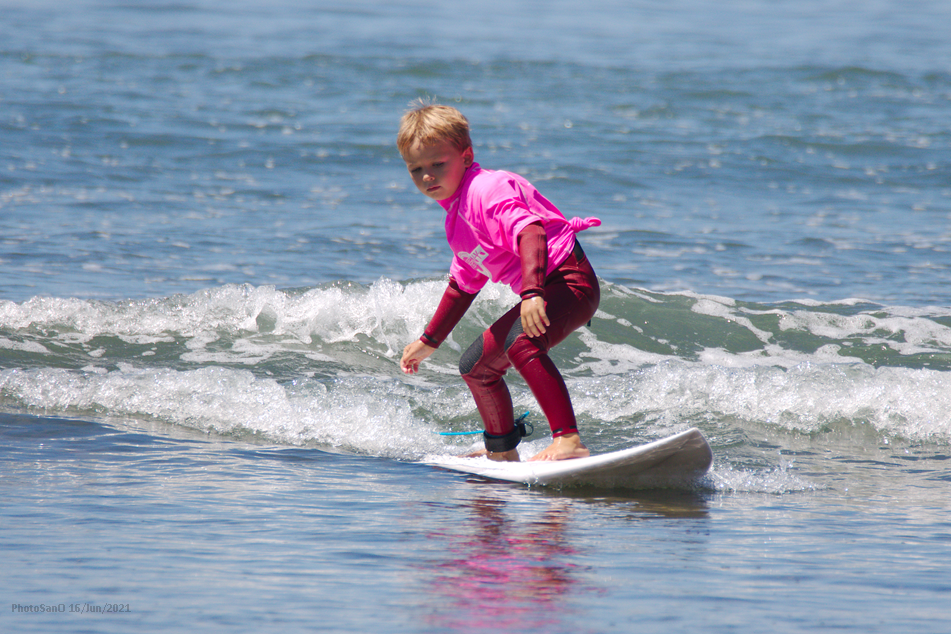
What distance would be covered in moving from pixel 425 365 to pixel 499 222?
3415 millimetres

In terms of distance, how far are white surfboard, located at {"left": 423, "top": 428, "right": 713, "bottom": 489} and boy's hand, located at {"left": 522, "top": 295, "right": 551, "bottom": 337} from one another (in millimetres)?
720

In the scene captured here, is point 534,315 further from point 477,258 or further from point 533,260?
point 477,258

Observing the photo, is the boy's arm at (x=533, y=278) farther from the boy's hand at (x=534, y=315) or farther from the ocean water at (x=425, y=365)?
the ocean water at (x=425, y=365)

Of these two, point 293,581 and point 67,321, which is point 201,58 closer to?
point 67,321

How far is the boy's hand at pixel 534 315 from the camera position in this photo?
3674mm

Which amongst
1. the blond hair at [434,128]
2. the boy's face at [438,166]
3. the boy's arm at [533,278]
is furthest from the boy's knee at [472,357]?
the blond hair at [434,128]

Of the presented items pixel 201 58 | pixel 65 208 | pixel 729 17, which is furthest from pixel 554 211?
pixel 729 17

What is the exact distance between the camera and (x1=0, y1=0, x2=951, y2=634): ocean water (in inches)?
117

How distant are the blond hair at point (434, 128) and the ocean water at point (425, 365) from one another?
4.88 ft

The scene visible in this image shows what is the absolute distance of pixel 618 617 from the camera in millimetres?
2672

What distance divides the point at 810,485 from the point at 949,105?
58.8 ft

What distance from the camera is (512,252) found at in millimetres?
3896

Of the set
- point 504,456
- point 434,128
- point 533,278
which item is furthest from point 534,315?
point 504,456

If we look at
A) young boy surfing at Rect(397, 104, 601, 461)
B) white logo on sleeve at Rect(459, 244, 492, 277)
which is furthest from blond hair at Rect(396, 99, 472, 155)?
white logo on sleeve at Rect(459, 244, 492, 277)
